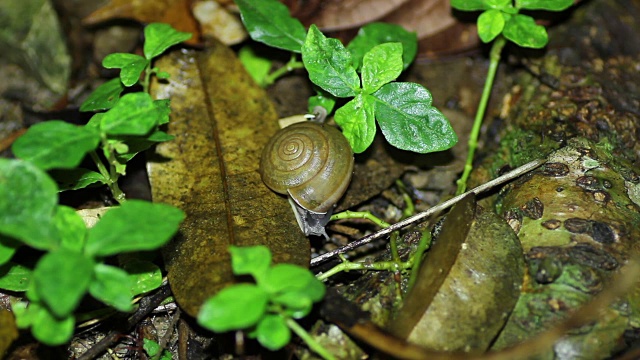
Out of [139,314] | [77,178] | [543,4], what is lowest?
[139,314]

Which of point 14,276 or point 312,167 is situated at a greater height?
point 312,167

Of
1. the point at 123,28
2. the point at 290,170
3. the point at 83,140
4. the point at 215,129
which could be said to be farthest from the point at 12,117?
the point at 290,170

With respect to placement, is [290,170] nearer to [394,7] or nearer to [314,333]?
[314,333]

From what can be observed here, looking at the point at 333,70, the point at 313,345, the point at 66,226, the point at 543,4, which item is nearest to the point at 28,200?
the point at 66,226

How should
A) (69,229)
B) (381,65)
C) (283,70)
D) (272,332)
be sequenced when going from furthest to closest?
(283,70), (381,65), (69,229), (272,332)

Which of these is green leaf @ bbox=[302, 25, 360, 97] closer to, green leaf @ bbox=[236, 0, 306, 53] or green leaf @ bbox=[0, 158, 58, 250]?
green leaf @ bbox=[236, 0, 306, 53]

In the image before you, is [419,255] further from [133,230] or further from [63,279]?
[63,279]

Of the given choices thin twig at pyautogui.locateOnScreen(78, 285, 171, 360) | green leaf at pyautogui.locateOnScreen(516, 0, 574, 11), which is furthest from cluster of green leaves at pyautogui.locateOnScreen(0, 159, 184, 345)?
green leaf at pyautogui.locateOnScreen(516, 0, 574, 11)
